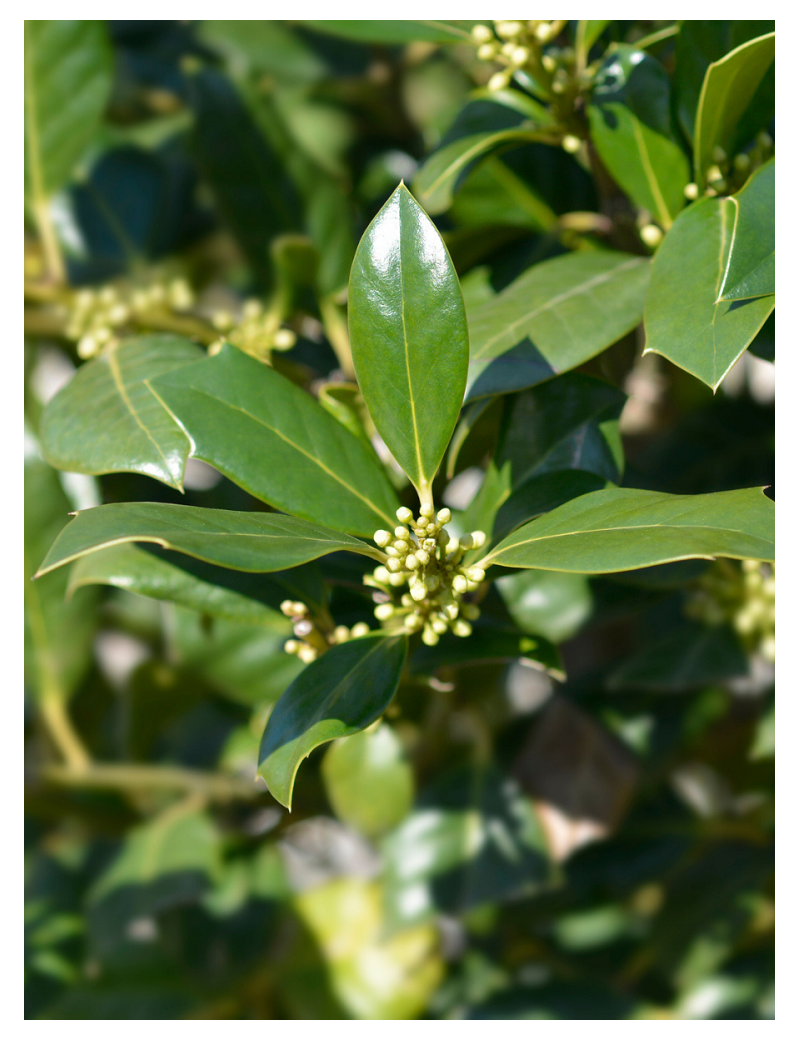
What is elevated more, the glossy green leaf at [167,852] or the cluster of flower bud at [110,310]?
the cluster of flower bud at [110,310]

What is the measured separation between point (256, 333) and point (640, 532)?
0.56 metres

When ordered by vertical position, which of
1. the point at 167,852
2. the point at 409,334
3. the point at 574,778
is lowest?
the point at 167,852

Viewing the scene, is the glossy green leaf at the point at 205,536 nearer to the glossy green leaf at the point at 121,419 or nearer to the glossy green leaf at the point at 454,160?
the glossy green leaf at the point at 121,419

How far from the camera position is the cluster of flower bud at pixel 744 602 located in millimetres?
1047

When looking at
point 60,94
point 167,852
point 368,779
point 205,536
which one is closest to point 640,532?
point 205,536

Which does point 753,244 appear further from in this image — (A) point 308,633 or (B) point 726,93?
(A) point 308,633

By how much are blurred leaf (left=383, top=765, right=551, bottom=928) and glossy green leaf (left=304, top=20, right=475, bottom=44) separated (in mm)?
929

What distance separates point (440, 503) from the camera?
82 centimetres

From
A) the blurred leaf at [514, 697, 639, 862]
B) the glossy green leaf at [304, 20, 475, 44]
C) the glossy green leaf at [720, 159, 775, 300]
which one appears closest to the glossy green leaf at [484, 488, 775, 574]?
the glossy green leaf at [720, 159, 775, 300]

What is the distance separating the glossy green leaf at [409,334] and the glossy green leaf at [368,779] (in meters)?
0.56

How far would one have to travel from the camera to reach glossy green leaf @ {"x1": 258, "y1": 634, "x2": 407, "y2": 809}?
588 millimetres

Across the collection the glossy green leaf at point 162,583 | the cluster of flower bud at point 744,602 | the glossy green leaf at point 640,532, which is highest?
the glossy green leaf at point 640,532

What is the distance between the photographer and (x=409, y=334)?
2.06ft

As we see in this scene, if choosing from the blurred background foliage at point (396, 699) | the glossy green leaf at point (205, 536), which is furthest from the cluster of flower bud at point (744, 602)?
the glossy green leaf at point (205, 536)
